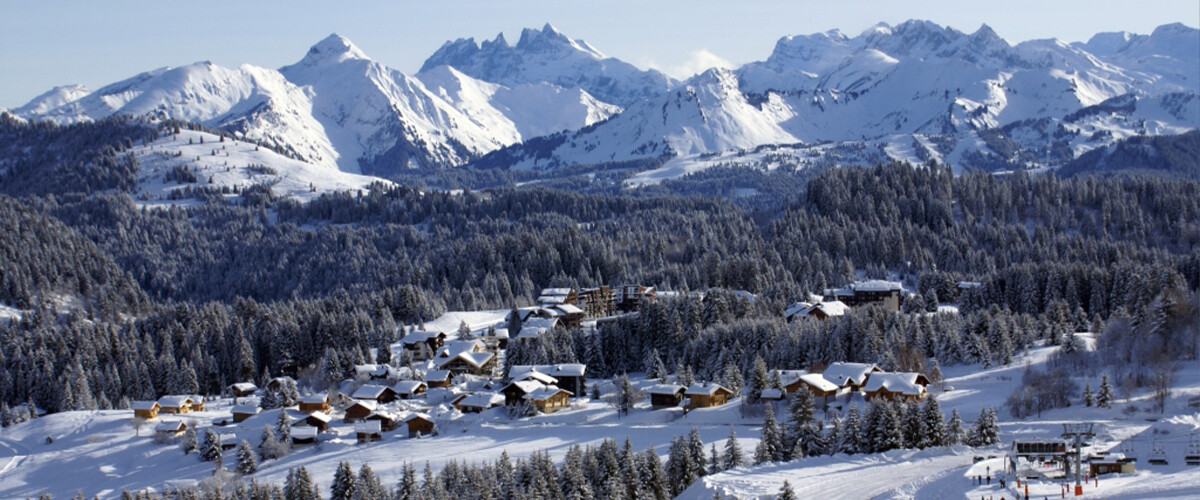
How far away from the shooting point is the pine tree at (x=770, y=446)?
69.2m

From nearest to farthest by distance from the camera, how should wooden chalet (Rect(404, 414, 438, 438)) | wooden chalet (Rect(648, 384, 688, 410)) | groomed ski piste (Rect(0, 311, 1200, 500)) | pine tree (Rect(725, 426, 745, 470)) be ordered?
groomed ski piste (Rect(0, 311, 1200, 500)), pine tree (Rect(725, 426, 745, 470)), wooden chalet (Rect(404, 414, 438, 438)), wooden chalet (Rect(648, 384, 688, 410))

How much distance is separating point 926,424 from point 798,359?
3184 cm

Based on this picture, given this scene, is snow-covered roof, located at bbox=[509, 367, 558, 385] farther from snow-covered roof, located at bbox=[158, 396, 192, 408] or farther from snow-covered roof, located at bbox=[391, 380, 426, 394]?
snow-covered roof, located at bbox=[158, 396, 192, 408]

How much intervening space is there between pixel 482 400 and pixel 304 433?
14127 millimetres

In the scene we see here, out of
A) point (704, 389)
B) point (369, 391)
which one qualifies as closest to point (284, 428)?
point (369, 391)

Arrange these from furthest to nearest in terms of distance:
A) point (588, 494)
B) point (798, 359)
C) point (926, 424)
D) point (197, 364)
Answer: point (197, 364) → point (798, 359) → point (926, 424) → point (588, 494)

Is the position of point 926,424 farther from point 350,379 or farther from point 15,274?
point 15,274

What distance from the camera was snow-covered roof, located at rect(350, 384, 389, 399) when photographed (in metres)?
101

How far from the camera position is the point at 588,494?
6538cm

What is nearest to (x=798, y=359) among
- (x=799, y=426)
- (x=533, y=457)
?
(x=799, y=426)

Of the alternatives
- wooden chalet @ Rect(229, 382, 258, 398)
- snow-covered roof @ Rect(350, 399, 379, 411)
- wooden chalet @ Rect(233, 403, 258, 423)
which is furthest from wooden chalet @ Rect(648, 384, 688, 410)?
wooden chalet @ Rect(229, 382, 258, 398)

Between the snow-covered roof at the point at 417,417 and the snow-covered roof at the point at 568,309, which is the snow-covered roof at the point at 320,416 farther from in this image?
the snow-covered roof at the point at 568,309

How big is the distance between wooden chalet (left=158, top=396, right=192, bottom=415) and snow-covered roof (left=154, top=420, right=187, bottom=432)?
280 inches

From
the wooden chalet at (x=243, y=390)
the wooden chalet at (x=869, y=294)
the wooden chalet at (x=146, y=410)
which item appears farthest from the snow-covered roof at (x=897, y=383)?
the wooden chalet at (x=243, y=390)
